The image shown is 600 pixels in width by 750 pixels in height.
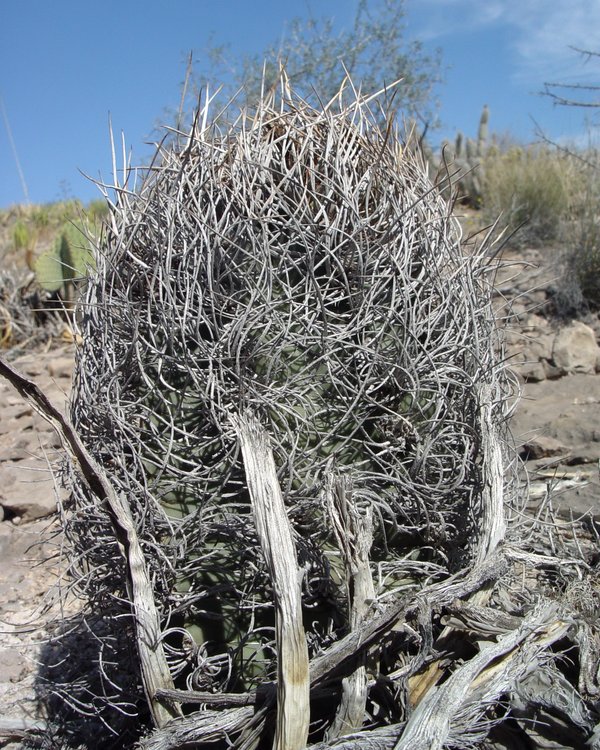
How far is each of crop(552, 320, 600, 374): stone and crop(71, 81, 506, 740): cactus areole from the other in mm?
3714

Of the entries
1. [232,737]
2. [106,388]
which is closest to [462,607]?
[232,737]

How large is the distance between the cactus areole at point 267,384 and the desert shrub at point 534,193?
20.2ft

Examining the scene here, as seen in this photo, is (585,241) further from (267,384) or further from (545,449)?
(267,384)

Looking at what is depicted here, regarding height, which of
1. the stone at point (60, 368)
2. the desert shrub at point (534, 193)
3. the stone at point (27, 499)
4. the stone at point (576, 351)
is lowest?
the stone at point (27, 499)

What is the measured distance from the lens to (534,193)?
356 inches

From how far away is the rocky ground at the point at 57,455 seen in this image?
9.12ft

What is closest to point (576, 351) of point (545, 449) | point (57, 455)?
point (545, 449)

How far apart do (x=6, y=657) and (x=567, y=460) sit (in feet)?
9.28

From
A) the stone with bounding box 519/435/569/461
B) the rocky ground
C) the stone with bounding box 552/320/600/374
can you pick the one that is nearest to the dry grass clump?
the rocky ground

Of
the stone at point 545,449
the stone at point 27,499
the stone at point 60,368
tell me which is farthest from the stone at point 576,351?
the stone at point 60,368

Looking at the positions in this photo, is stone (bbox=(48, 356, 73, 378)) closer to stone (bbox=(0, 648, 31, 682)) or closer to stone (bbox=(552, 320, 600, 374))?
stone (bbox=(0, 648, 31, 682))

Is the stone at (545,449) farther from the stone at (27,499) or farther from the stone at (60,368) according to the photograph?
the stone at (60,368)

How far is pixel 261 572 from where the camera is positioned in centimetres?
190

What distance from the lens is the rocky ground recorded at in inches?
109
